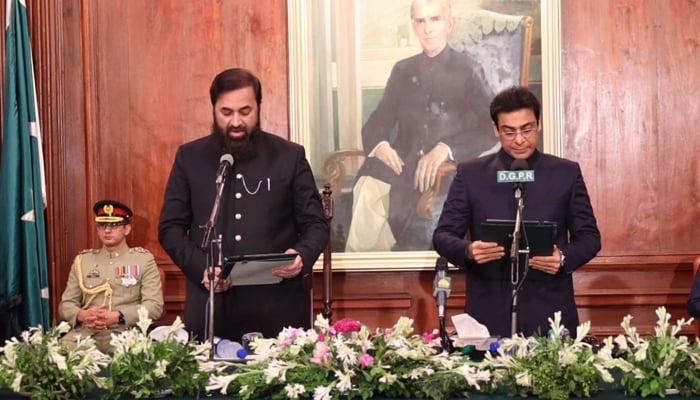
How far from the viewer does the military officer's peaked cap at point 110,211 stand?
5500 millimetres

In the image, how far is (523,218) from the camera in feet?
13.5

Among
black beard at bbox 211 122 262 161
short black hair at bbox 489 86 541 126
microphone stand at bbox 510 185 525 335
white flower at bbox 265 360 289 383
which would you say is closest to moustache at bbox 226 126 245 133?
black beard at bbox 211 122 262 161

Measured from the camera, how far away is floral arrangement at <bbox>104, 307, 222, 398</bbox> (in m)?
2.86

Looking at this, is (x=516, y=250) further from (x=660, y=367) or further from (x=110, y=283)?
(x=110, y=283)

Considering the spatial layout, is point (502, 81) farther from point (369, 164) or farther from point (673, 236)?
point (673, 236)

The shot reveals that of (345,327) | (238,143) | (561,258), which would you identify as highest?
(238,143)

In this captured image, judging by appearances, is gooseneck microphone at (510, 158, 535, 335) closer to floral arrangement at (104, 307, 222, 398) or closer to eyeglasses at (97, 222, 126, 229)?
floral arrangement at (104, 307, 222, 398)

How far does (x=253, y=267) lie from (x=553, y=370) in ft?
4.07

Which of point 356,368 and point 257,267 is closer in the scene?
point 356,368

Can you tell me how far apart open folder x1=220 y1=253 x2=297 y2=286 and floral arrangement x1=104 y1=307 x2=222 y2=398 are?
1.86 ft

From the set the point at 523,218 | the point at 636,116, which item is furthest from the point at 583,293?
the point at 523,218

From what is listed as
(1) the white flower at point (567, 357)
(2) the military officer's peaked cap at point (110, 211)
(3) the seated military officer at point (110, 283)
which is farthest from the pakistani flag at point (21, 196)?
(1) the white flower at point (567, 357)

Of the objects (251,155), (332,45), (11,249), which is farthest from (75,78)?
(251,155)

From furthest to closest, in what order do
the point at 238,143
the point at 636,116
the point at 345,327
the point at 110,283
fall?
the point at 636,116
the point at 110,283
the point at 238,143
the point at 345,327
